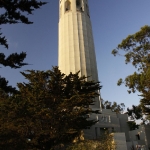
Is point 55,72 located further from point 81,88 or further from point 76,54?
point 76,54

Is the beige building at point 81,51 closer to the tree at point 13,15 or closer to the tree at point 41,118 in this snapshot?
the tree at point 41,118

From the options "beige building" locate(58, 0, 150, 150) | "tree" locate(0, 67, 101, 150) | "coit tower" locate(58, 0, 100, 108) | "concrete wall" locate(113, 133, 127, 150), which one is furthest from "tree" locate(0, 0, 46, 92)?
"coit tower" locate(58, 0, 100, 108)

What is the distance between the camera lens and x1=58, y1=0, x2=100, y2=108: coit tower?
3222 centimetres

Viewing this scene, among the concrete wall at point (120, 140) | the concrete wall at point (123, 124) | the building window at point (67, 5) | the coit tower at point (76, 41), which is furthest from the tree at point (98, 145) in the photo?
the building window at point (67, 5)

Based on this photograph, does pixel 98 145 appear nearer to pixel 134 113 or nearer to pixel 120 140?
pixel 120 140

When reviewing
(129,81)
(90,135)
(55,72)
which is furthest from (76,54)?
(55,72)

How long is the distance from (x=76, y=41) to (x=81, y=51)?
1.88m

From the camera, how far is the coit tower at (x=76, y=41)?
3222cm

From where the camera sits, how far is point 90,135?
2509cm

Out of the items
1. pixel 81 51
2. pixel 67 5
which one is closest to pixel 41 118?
pixel 81 51

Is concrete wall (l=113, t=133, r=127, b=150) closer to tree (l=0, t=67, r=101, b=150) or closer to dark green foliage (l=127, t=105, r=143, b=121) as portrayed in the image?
tree (l=0, t=67, r=101, b=150)

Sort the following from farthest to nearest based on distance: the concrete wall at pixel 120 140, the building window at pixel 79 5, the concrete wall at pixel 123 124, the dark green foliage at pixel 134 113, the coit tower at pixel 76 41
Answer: the dark green foliage at pixel 134 113 → the building window at pixel 79 5 → the coit tower at pixel 76 41 → the concrete wall at pixel 123 124 → the concrete wall at pixel 120 140

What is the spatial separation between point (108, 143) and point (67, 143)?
430 cm

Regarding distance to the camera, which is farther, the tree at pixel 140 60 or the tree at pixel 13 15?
the tree at pixel 140 60
